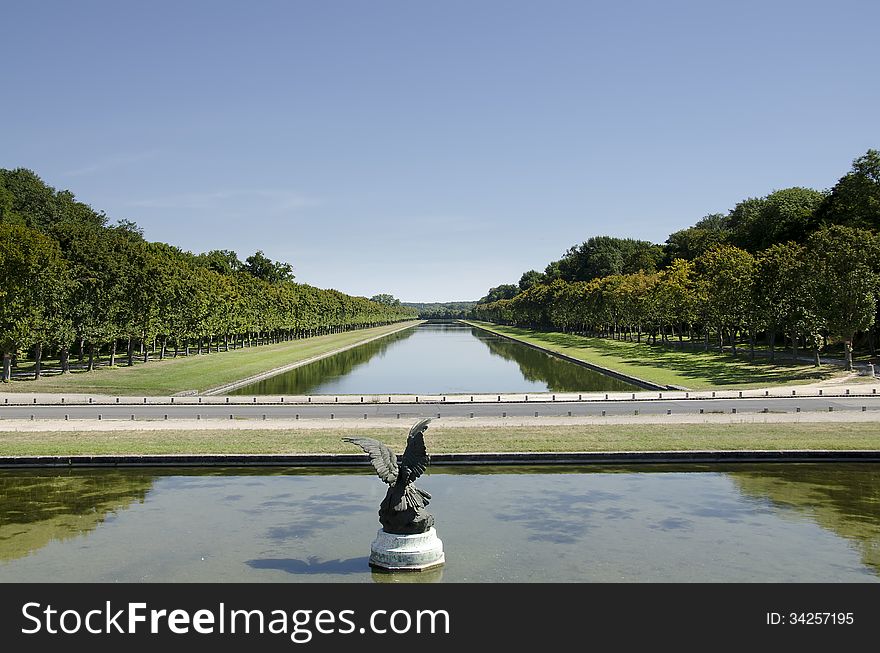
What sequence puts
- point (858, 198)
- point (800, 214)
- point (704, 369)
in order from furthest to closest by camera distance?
point (800, 214)
point (858, 198)
point (704, 369)

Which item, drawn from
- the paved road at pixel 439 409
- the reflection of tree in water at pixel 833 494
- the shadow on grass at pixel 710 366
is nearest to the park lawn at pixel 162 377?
the paved road at pixel 439 409

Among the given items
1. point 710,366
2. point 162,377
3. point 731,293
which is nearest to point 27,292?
point 162,377

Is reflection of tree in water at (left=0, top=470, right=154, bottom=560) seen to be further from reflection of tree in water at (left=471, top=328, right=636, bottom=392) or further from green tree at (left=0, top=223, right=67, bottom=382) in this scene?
reflection of tree in water at (left=471, top=328, right=636, bottom=392)

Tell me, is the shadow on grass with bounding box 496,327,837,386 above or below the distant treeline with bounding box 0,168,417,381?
below

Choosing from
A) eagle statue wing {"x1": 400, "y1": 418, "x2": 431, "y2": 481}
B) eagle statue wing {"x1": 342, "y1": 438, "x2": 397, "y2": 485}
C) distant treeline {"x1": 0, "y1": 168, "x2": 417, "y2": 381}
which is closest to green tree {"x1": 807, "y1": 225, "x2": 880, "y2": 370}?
eagle statue wing {"x1": 400, "y1": 418, "x2": 431, "y2": 481}

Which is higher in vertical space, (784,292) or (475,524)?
(784,292)

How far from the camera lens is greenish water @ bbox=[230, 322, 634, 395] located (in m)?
61.9

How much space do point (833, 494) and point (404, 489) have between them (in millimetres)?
14744

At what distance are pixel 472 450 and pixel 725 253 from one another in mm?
73219

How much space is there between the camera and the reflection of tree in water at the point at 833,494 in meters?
20.8

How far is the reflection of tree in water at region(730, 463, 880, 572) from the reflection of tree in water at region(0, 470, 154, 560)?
66.9ft

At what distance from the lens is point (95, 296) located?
7262 cm

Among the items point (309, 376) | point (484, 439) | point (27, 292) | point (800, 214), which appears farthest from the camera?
point (800, 214)

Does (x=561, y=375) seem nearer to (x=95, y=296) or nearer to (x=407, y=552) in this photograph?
(x=95, y=296)
